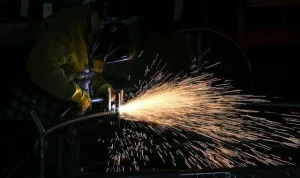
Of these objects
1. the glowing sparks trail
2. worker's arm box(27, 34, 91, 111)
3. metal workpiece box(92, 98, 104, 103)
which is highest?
worker's arm box(27, 34, 91, 111)

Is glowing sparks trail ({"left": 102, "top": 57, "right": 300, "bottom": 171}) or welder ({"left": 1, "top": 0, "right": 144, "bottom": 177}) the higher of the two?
welder ({"left": 1, "top": 0, "right": 144, "bottom": 177})

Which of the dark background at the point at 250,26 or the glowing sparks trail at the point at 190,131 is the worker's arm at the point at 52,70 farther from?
the dark background at the point at 250,26

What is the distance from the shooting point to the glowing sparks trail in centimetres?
432

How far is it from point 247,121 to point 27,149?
100.0 inches

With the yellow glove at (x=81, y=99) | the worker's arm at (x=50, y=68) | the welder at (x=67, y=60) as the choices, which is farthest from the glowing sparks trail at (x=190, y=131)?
the worker's arm at (x=50, y=68)

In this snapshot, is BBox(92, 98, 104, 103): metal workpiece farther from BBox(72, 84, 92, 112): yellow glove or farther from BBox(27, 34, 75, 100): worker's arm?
BBox(27, 34, 75, 100): worker's arm

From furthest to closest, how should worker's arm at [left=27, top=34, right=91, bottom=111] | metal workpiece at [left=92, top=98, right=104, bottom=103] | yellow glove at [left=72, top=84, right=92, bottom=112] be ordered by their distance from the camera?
metal workpiece at [left=92, top=98, right=104, bottom=103] → yellow glove at [left=72, top=84, right=92, bottom=112] → worker's arm at [left=27, top=34, right=91, bottom=111]

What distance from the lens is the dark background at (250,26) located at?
538 cm

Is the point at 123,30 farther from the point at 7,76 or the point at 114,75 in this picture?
the point at 114,75

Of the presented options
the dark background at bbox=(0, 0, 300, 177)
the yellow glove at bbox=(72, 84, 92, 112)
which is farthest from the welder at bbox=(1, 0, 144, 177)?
the dark background at bbox=(0, 0, 300, 177)

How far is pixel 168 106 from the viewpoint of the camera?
15.4ft

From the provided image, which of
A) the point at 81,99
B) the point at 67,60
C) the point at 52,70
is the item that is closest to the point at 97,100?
the point at 81,99

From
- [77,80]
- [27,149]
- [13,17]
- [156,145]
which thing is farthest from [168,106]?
[13,17]

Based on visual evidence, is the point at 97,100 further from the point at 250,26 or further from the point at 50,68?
the point at 250,26
